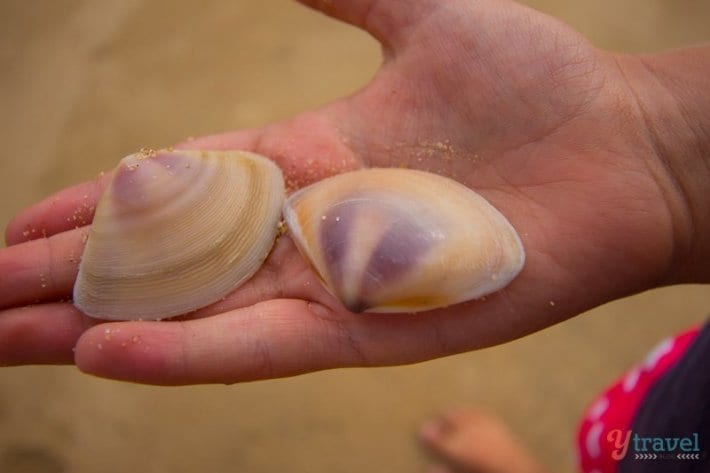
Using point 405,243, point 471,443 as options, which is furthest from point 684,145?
point 471,443

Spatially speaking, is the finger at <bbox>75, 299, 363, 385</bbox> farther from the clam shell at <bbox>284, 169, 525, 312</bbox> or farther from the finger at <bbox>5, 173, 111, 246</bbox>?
the finger at <bbox>5, 173, 111, 246</bbox>

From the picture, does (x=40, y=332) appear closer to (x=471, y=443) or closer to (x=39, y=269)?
(x=39, y=269)

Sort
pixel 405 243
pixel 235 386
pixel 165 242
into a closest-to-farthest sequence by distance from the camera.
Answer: pixel 405 243 → pixel 165 242 → pixel 235 386

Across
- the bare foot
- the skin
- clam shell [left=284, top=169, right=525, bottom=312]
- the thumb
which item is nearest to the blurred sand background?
the bare foot

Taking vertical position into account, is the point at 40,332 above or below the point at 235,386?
above

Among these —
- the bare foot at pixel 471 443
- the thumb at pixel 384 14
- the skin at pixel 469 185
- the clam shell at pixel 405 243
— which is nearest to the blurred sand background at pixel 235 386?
the bare foot at pixel 471 443

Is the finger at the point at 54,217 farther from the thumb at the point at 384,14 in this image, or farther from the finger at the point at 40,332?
the thumb at the point at 384,14

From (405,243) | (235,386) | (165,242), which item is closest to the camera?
(405,243)
